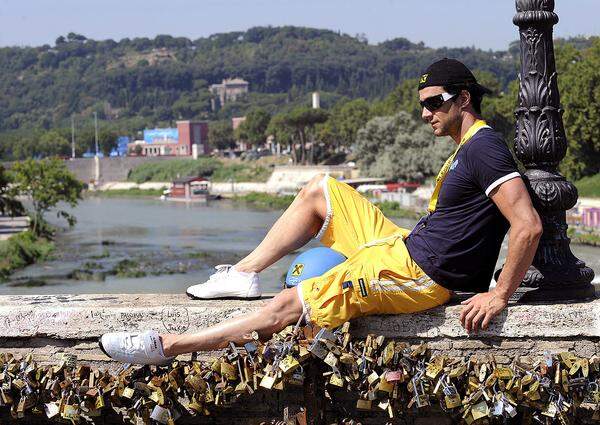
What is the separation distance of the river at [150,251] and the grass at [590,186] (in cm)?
789

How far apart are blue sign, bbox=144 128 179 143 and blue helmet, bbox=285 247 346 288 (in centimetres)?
15761

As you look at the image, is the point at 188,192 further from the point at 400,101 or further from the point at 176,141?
the point at 176,141

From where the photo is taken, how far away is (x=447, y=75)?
5320mm

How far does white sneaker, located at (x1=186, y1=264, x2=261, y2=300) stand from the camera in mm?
5656

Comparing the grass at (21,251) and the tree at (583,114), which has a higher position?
the tree at (583,114)

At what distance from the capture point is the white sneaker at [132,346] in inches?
204

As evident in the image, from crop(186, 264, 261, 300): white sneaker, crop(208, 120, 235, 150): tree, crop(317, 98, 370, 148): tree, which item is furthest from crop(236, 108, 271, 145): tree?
crop(186, 264, 261, 300): white sneaker

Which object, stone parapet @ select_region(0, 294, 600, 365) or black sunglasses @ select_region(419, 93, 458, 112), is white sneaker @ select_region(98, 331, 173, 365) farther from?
black sunglasses @ select_region(419, 93, 458, 112)

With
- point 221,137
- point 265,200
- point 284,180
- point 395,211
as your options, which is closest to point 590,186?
point 395,211

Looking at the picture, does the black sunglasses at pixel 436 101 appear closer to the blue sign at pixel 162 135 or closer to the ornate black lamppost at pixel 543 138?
the ornate black lamppost at pixel 543 138

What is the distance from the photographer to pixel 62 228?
5631cm

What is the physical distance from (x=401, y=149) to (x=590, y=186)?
72.5ft

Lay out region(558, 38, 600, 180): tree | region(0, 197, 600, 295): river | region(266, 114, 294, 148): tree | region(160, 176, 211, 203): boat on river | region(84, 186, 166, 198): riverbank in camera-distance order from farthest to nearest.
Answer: region(84, 186, 166, 198): riverbank < region(266, 114, 294, 148): tree < region(160, 176, 211, 203): boat on river < region(558, 38, 600, 180): tree < region(0, 197, 600, 295): river

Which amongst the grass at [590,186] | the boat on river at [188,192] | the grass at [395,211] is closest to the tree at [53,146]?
the boat on river at [188,192]
